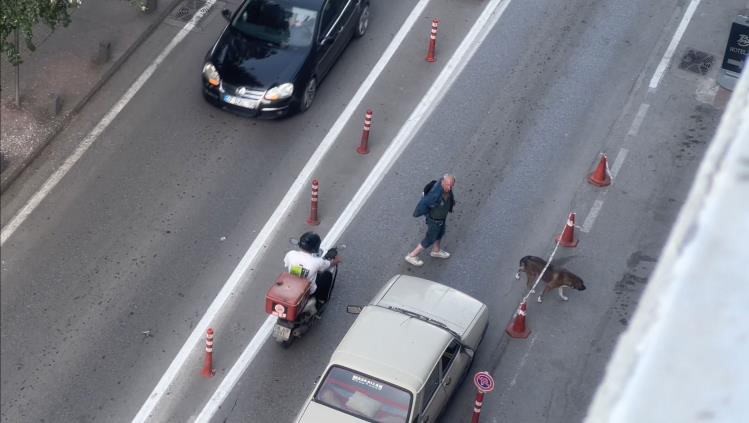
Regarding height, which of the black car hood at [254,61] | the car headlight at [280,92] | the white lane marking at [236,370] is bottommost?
the white lane marking at [236,370]

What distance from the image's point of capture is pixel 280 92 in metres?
15.5

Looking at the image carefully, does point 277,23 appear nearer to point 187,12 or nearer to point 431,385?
Answer: point 187,12

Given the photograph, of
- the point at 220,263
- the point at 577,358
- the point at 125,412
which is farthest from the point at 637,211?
the point at 125,412

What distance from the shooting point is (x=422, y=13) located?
1820 cm

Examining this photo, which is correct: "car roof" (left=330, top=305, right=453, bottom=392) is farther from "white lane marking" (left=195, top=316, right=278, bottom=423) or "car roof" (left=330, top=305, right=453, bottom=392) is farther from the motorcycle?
"white lane marking" (left=195, top=316, right=278, bottom=423)

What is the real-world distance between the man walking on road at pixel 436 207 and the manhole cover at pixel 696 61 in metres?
6.35

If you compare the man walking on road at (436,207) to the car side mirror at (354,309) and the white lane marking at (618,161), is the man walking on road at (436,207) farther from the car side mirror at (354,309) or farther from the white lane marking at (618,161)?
the white lane marking at (618,161)

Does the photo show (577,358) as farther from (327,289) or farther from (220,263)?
(220,263)

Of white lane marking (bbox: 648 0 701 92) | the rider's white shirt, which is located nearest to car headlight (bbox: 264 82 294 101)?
the rider's white shirt

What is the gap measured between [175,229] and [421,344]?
476 cm

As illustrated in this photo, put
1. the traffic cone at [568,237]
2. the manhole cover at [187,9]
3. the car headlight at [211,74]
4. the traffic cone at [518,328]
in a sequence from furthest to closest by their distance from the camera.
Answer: the manhole cover at [187,9] → the car headlight at [211,74] → the traffic cone at [568,237] → the traffic cone at [518,328]

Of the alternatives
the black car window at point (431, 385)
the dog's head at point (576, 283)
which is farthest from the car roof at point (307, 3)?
the black car window at point (431, 385)

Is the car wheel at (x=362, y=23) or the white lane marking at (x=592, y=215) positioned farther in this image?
the car wheel at (x=362, y=23)

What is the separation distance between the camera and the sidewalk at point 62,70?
1546 cm
